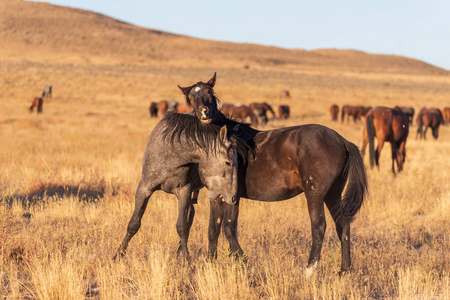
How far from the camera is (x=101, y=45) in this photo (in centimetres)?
11019

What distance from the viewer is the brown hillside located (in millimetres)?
93812

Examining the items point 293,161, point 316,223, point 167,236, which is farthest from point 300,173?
point 167,236

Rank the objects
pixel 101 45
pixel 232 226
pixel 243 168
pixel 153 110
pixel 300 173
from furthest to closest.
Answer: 1. pixel 101 45
2. pixel 153 110
3. pixel 243 168
4. pixel 232 226
5. pixel 300 173

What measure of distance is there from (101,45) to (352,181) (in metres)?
113

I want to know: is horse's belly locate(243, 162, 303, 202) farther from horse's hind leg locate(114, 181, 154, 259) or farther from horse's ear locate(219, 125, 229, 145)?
horse's hind leg locate(114, 181, 154, 259)

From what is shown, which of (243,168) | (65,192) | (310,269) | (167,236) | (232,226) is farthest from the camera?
(65,192)

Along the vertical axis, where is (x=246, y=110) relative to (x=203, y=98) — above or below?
below

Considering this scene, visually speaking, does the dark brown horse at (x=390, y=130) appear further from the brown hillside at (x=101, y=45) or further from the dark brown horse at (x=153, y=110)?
the brown hillside at (x=101, y=45)

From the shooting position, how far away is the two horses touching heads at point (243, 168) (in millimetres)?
4754

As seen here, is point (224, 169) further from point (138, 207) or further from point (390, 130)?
point (390, 130)

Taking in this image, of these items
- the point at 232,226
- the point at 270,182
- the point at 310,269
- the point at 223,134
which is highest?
the point at 223,134

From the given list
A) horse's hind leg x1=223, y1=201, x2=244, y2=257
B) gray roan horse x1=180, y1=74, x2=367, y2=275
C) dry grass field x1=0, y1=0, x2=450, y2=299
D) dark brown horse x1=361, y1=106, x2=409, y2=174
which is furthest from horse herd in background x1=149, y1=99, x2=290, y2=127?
horse's hind leg x1=223, y1=201, x2=244, y2=257

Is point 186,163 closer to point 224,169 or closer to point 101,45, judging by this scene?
point 224,169

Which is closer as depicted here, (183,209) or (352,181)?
(352,181)
